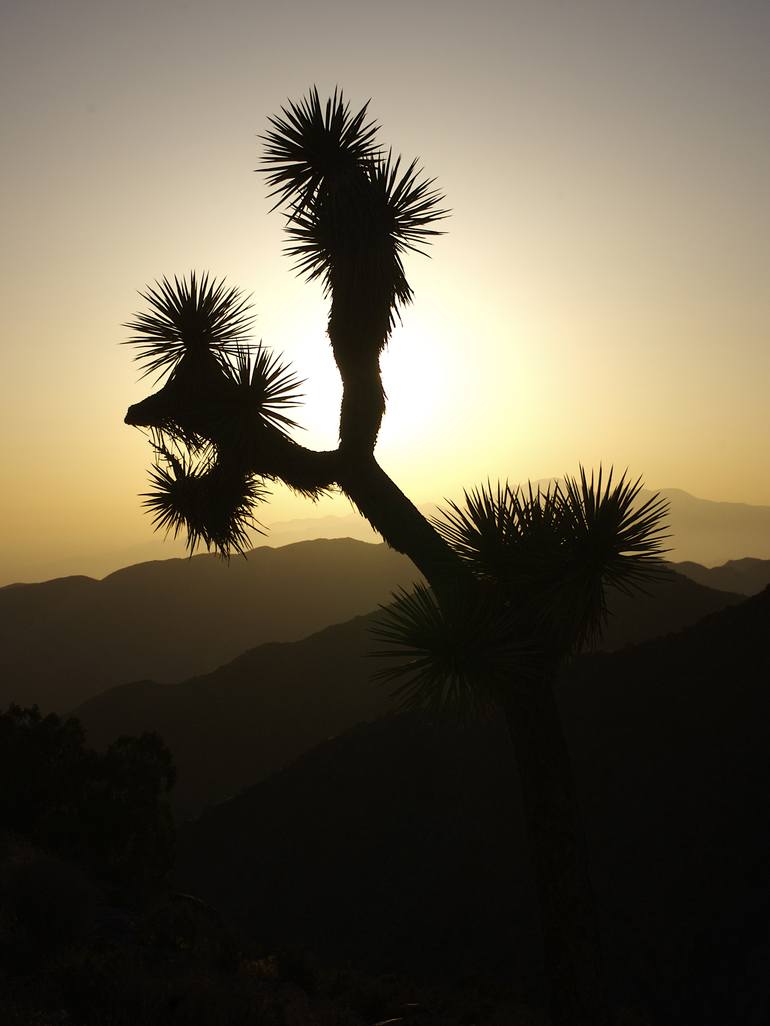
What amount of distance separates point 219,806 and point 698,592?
1449 inches

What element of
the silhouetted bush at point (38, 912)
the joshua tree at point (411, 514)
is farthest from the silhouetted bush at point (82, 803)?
the joshua tree at point (411, 514)

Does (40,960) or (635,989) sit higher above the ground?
(40,960)

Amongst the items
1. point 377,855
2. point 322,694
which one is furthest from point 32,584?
point 377,855

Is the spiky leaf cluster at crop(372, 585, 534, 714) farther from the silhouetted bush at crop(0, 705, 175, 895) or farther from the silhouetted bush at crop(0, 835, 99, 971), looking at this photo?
the silhouetted bush at crop(0, 705, 175, 895)

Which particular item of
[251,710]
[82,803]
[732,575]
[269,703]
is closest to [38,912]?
[82,803]

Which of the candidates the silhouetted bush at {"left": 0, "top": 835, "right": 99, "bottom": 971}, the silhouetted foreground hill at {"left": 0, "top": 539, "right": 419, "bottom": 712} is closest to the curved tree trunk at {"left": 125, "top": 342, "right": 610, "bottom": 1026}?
the silhouetted bush at {"left": 0, "top": 835, "right": 99, "bottom": 971}

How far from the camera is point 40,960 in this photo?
7.81m

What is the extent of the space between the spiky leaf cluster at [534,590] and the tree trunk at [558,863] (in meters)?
0.65

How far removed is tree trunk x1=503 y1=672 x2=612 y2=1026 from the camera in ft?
25.8

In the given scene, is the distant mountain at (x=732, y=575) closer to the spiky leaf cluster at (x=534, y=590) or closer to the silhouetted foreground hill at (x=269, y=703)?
the silhouetted foreground hill at (x=269, y=703)

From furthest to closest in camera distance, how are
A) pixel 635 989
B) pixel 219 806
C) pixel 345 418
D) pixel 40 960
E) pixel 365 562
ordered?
pixel 365 562 → pixel 219 806 → pixel 635 989 → pixel 345 418 → pixel 40 960

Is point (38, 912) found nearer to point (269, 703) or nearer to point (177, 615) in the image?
point (269, 703)

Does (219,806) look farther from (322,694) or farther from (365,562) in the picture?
(365,562)

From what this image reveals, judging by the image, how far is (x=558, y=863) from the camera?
8.02m
